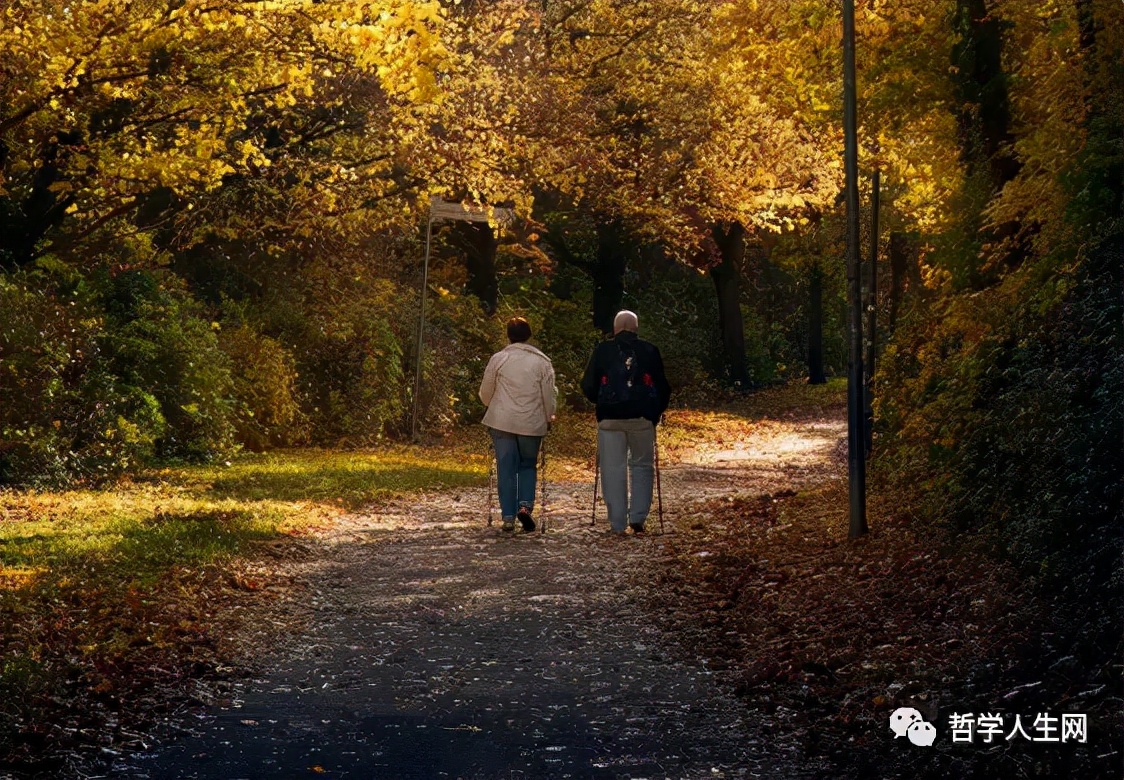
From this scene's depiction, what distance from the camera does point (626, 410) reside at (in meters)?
14.0

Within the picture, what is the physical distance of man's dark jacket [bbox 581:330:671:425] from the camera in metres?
14.0

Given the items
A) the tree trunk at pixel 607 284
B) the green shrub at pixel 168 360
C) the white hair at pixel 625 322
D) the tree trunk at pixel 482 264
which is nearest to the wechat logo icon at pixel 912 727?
the white hair at pixel 625 322

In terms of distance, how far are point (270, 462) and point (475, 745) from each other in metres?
14.2

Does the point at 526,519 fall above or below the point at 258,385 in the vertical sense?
below

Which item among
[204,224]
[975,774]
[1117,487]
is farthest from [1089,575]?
[204,224]

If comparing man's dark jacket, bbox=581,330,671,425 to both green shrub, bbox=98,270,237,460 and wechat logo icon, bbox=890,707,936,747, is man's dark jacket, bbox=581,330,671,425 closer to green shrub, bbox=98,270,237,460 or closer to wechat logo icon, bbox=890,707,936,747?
wechat logo icon, bbox=890,707,936,747

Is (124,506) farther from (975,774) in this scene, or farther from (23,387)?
(975,774)

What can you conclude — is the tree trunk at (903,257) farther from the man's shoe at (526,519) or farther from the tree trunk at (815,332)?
the man's shoe at (526,519)

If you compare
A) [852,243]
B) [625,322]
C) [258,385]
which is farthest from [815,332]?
[852,243]

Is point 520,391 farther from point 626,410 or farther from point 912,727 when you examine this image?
point 912,727

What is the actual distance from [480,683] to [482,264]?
2435cm

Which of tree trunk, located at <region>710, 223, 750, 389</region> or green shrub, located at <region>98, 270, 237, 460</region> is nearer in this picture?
green shrub, located at <region>98, 270, 237, 460</region>

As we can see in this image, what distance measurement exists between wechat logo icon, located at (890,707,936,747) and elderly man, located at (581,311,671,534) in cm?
724

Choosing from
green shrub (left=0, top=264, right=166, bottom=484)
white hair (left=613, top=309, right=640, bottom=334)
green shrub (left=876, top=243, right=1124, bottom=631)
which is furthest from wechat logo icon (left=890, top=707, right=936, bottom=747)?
green shrub (left=0, top=264, right=166, bottom=484)
